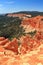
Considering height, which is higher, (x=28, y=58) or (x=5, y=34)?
(x=28, y=58)

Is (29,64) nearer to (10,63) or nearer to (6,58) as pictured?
(10,63)

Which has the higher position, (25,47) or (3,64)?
(3,64)

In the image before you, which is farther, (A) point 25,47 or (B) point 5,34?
(B) point 5,34

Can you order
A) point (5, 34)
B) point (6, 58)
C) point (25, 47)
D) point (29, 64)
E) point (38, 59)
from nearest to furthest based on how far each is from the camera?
point (29, 64)
point (38, 59)
point (6, 58)
point (25, 47)
point (5, 34)

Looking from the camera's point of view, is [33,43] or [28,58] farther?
[33,43]

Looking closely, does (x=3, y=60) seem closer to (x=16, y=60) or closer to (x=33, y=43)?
(x=16, y=60)

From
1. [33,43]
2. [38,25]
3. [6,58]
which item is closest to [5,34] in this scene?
[38,25]

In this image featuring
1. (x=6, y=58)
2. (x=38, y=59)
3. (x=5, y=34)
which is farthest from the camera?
(x=5, y=34)

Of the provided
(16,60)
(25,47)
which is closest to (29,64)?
(16,60)

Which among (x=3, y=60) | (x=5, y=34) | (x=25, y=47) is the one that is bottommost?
(x=5, y=34)
